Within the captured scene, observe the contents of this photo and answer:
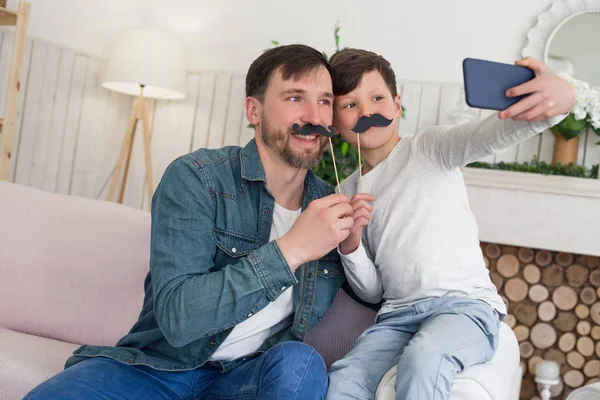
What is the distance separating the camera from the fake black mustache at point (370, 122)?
5.06ft

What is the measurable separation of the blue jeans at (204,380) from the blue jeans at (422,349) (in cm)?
8

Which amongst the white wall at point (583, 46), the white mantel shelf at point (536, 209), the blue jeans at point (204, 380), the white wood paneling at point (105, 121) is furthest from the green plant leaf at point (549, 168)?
the blue jeans at point (204, 380)

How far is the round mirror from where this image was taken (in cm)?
317

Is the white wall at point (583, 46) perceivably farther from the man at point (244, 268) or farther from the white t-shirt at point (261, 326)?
the white t-shirt at point (261, 326)

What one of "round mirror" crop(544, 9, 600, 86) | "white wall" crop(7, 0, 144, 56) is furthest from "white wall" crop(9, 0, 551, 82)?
"round mirror" crop(544, 9, 600, 86)

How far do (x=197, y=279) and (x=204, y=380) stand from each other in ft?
0.90

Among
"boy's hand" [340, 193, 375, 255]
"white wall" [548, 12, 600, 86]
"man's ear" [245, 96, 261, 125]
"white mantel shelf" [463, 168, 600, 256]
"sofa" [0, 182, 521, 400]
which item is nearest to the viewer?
"boy's hand" [340, 193, 375, 255]

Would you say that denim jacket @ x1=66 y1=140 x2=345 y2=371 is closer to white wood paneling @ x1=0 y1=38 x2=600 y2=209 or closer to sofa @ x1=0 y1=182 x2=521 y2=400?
sofa @ x1=0 y1=182 x2=521 y2=400

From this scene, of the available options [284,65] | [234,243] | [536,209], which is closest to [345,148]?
[536,209]

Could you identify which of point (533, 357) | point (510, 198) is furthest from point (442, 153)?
point (533, 357)

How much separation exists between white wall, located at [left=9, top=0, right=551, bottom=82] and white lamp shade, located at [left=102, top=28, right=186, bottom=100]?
1.03 ft

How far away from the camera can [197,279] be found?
4.33ft

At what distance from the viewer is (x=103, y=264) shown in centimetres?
193

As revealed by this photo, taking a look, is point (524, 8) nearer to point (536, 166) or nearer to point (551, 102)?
point (536, 166)
